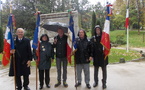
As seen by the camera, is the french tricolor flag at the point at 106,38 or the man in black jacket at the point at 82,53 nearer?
the french tricolor flag at the point at 106,38

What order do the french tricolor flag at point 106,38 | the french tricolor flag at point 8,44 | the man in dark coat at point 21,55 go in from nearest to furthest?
the french tricolor flag at point 8,44 < the man in dark coat at point 21,55 < the french tricolor flag at point 106,38

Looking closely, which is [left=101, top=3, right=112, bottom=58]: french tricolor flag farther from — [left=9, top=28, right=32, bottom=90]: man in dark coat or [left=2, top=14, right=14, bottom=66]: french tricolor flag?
[left=2, top=14, right=14, bottom=66]: french tricolor flag

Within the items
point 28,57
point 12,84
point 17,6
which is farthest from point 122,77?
point 17,6

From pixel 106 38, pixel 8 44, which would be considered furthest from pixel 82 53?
pixel 8 44

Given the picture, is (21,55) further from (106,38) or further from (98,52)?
(106,38)

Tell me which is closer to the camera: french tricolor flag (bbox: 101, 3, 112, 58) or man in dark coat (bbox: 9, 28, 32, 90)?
man in dark coat (bbox: 9, 28, 32, 90)

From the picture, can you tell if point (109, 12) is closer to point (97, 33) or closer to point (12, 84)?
point (97, 33)

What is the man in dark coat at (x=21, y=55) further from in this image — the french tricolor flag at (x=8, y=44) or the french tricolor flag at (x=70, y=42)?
the french tricolor flag at (x=70, y=42)

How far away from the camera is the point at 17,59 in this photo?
4.43 metres

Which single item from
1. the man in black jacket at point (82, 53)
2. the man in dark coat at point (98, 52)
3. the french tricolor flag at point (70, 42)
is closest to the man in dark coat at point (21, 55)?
the french tricolor flag at point (70, 42)

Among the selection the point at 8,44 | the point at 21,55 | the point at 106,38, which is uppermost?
the point at 106,38

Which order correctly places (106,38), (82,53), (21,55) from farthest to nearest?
1. (82,53)
2. (106,38)
3. (21,55)

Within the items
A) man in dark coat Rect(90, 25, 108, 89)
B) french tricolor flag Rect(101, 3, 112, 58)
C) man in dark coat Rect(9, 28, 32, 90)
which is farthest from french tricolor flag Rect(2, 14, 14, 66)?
french tricolor flag Rect(101, 3, 112, 58)

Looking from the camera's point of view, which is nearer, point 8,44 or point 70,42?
point 8,44
